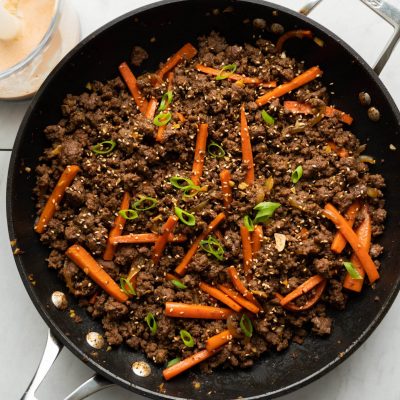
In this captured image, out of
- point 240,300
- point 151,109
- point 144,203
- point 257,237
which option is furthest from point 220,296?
point 151,109

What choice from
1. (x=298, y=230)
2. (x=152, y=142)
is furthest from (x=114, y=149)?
(x=298, y=230)

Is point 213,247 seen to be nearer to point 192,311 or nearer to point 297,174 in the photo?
point 192,311

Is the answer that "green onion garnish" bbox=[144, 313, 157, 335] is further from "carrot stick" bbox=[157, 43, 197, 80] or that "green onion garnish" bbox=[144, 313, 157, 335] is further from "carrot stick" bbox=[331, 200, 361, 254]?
"carrot stick" bbox=[157, 43, 197, 80]

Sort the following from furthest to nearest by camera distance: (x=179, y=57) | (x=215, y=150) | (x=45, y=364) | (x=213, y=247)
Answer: (x=179, y=57)
(x=215, y=150)
(x=213, y=247)
(x=45, y=364)

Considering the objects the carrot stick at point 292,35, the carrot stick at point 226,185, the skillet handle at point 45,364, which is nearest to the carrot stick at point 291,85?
the carrot stick at point 292,35

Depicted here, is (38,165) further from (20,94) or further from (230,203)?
(230,203)

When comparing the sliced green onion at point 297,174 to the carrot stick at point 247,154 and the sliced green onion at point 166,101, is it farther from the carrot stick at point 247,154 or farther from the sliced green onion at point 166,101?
the sliced green onion at point 166,101

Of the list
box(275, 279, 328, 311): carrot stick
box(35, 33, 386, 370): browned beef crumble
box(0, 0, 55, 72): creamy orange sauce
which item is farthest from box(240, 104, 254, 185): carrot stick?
box(0, 0, 55, 72): creamy orange sauce
